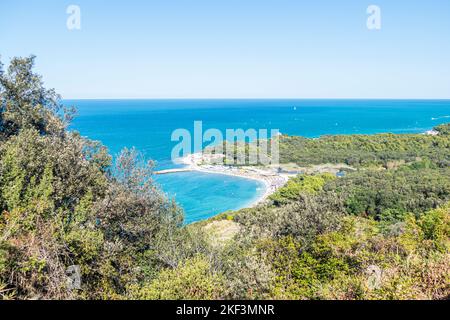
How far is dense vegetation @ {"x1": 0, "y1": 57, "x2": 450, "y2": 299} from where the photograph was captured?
8172 millimetres

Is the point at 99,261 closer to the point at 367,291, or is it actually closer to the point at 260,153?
the point at 367,291

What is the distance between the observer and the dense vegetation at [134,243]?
817cm

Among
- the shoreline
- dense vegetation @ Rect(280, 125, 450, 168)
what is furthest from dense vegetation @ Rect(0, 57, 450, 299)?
dense vegetation @ Rect(280, 125, 450, 168)

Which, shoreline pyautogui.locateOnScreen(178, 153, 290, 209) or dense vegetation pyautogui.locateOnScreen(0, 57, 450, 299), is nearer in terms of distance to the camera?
dense vegetation pyautogui.locateOnScreen(0, 57, 450, 299)

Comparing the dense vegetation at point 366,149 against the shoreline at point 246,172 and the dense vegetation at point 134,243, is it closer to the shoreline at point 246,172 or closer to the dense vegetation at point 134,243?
the shoreline at point 246,172

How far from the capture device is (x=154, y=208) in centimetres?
1407

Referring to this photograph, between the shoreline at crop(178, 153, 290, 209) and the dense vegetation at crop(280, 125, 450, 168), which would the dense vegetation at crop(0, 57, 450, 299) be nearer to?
the shoreline at crop(178, 153, 290, 209)

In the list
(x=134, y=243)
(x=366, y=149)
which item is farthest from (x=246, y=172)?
(x=134, y=243)

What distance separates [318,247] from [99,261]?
315 inches

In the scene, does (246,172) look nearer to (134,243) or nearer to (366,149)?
(366,149)

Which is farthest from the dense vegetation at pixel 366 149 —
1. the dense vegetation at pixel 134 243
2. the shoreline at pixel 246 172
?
the dense vegetation at pixel 134 243

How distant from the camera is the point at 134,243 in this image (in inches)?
511
